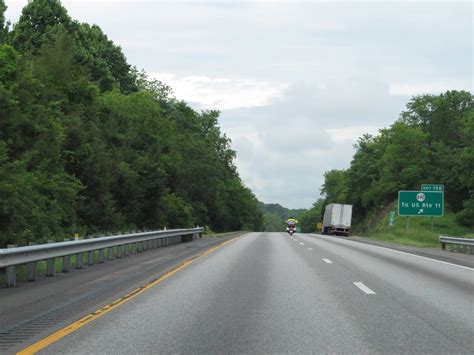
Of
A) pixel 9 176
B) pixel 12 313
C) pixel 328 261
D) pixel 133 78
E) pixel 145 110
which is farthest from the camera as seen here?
pixel 133 78

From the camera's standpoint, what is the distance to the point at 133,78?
258 ft

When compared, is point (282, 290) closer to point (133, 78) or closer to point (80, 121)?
point (80, 121)

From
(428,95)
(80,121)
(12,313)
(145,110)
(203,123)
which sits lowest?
(12,313)

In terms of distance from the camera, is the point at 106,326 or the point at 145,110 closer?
the point at 106,326

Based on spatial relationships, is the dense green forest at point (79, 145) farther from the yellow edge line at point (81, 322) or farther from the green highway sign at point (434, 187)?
the green highway sign at point (434, 187)

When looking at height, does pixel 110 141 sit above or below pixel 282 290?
above

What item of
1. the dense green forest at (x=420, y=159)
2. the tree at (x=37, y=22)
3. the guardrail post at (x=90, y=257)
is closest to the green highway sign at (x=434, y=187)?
the dense green forest at (x=420, y=159)

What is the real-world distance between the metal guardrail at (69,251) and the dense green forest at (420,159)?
52.4 metres

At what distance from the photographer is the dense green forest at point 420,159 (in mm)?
75244

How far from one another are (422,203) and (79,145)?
77.3 ft

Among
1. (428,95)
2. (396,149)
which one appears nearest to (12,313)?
(396,149)

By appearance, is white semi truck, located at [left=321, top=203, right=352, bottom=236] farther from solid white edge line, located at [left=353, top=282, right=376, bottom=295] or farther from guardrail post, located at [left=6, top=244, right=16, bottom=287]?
guardrail post, located at [left=6, top=244, right=16, bottom=287]

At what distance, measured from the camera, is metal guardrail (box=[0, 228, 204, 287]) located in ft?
39.7

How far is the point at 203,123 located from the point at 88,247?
8625 cm
